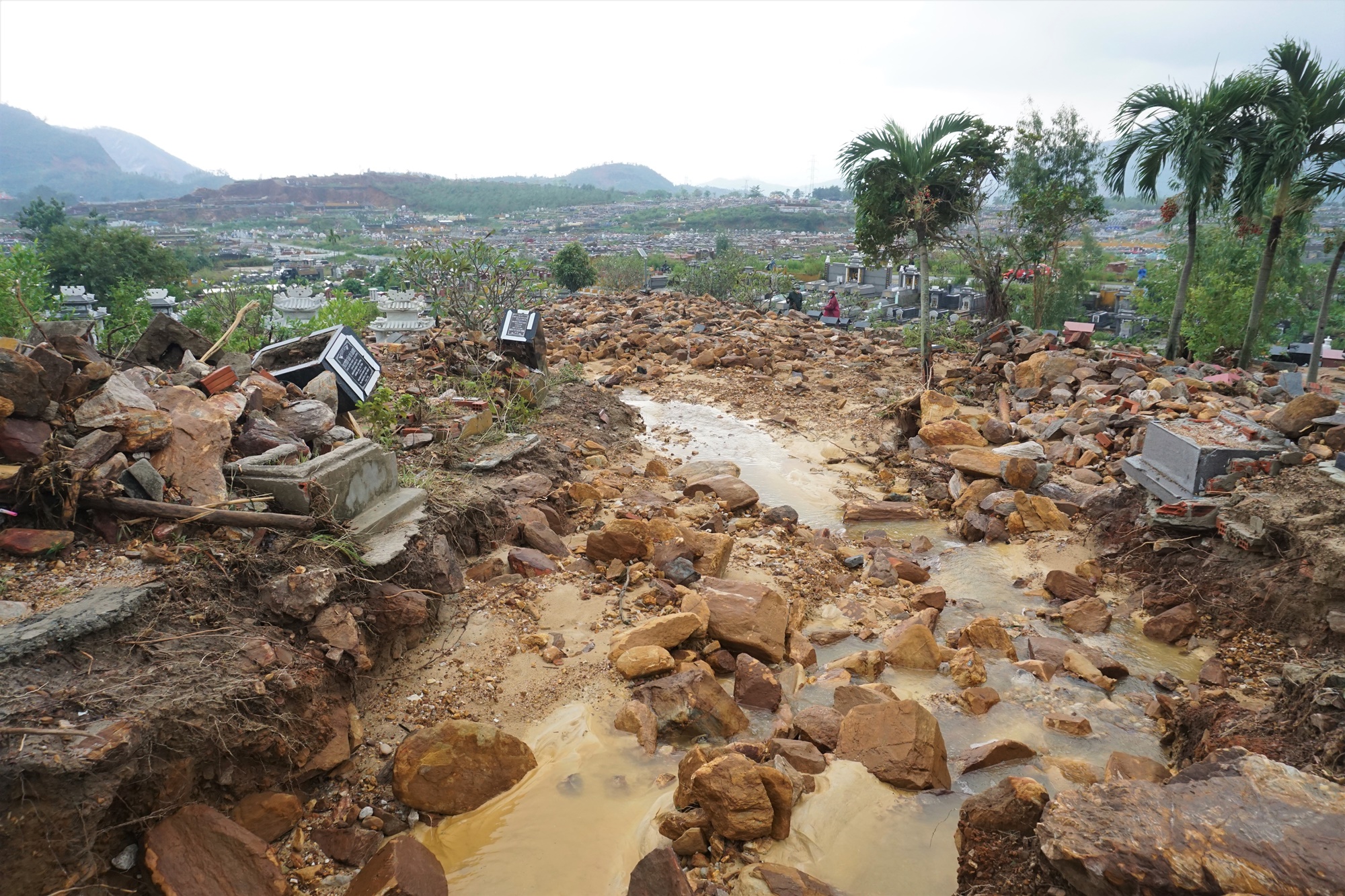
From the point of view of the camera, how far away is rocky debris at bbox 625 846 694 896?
2389 millimetres

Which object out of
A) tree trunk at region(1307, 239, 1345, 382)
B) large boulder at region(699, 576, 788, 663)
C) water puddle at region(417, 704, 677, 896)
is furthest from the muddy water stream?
tree trunk at region(1307, 239, 1345, 382)

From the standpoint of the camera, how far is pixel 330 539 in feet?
11.7

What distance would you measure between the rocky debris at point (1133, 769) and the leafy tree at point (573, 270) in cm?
2323

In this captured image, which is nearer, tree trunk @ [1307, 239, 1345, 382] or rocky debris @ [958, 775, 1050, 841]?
rocky debris @ [958, 775, 1050, 841]

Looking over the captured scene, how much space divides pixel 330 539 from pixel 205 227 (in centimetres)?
9419

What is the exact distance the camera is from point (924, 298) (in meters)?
11.4

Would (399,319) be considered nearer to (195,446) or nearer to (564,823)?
(195,446)

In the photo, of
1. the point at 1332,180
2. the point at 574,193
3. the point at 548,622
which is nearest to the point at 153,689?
the point at 548,622

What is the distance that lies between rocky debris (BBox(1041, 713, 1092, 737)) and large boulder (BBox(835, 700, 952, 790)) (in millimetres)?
680

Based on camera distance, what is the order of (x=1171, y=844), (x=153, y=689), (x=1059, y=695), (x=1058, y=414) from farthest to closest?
(x=1058, y=414), (x=1059, y=695), (x=153, y=689), (x=1171, y=844)

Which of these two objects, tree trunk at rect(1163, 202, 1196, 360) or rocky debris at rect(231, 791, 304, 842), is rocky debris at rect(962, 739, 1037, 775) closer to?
rocky debris at rect(231, 791, 304, 842)

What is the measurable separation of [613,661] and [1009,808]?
78.1 inches

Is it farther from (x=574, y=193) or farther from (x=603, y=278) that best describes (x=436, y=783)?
(x=574, y=193)

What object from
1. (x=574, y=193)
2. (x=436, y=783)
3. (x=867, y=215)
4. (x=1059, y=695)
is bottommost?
(x=1059, y=695)
